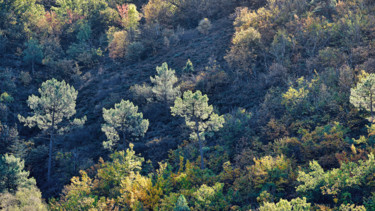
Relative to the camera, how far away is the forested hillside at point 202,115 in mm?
19616

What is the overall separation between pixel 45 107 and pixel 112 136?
25.8ft

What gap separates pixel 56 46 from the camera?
53.6m

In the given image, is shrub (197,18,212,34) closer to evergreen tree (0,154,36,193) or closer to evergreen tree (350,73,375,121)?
evergreen tree (350,73,375,121)

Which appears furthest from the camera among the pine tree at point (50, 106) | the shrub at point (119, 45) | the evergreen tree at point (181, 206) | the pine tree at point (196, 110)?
the shrub at point (119, 45)

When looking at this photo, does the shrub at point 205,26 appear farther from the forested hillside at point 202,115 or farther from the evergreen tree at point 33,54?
the evergreen tree at point 33,54

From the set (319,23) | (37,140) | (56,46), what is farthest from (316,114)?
(56,46)

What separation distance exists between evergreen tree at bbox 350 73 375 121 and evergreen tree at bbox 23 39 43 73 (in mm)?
45409

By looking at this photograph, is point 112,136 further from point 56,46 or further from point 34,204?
point 56,46

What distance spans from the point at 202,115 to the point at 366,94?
1105 cm

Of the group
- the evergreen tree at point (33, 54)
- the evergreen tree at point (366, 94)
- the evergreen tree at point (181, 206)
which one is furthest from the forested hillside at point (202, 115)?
the evergreen tree at point (181, 206)

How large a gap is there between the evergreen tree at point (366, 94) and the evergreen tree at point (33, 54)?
45.4 metres

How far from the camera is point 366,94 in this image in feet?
65.1

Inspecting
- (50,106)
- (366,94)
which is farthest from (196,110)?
(50,106)

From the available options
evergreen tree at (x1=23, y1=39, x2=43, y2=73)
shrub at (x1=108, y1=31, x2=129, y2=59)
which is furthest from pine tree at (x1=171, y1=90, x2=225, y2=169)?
evergreen tree at (x1=23, y1=39, x2=43, y2=73)
